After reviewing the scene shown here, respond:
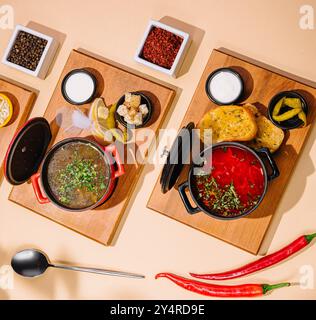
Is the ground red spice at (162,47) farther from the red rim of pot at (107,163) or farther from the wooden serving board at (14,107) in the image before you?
the wooden serving board at (14,107)

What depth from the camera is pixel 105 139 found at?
2521 mm

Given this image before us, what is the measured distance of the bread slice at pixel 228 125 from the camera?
229 cm

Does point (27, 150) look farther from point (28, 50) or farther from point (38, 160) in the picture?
point (28, 50)

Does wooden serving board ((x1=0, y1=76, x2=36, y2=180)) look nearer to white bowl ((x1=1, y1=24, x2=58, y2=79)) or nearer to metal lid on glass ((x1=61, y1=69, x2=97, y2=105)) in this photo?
white bowl ((x1=1, y1=24, x2=58, y2=79))

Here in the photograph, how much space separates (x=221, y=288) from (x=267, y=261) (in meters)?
0.26

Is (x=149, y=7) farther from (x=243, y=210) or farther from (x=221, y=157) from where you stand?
(x=243, y=210)

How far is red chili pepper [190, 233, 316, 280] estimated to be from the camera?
2391 mm

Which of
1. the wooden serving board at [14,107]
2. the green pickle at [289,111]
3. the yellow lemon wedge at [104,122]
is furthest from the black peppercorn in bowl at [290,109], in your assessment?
the wooden serving board at [14,107]

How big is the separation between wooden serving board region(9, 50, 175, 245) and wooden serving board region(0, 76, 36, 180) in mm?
193

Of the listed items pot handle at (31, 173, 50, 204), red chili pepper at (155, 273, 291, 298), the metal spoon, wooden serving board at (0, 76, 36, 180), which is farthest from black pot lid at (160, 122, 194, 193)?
wooden serving board at (0, 76, 36, 180)

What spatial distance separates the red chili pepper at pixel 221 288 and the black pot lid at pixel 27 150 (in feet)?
2.69

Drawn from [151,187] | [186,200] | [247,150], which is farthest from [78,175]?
[247,150]
